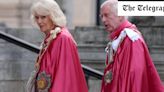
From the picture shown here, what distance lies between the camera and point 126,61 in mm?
7199

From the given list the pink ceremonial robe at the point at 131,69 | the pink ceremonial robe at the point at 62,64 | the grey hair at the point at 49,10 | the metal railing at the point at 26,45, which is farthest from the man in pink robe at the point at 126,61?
the metal railing at the point at 26,45

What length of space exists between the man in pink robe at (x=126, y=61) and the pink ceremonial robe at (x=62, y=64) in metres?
0.35

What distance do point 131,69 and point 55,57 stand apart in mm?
858

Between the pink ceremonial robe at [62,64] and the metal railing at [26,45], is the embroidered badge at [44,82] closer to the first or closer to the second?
the pink ceremonial robe at [62,64]

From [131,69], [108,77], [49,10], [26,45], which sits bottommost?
[26,45]

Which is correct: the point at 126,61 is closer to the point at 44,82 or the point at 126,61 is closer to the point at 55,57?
the point at 55,57

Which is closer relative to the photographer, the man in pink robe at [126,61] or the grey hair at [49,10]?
the man in pink robe at [126,61]

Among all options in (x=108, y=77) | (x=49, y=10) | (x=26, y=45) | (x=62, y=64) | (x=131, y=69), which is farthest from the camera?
(x=26, y=45)

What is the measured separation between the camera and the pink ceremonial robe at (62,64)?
7574 millimetres

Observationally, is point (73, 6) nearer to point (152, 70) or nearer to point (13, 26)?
point (13, 26)

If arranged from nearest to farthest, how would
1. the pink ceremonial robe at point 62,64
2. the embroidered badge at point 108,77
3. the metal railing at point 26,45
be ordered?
the embroidered badge at point 108,77
the pink ceremonial robe at point 62,64
the metal railing at point 26,45

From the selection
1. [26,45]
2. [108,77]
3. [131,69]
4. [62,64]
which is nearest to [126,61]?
[131,69]

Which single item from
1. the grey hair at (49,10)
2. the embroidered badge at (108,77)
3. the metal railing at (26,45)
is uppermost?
the grey hair at (49,10)

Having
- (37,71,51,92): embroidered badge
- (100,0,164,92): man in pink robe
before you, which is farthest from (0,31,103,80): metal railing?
(100,0,164,92): man in pink robe
